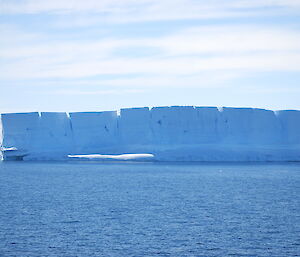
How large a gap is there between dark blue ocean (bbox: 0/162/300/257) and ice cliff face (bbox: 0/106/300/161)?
16.1 feet

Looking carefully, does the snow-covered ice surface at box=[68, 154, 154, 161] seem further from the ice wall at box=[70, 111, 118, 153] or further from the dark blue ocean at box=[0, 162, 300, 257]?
the dark blue ocean at box=[0, 162, 300, 257]

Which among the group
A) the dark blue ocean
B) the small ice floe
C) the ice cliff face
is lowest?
the dark blue ocean

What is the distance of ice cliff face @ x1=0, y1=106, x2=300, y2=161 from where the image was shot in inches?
1099

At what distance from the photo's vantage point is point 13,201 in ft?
53.1

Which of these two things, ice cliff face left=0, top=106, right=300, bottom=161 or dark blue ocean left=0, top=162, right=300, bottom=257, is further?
ice cliff face left=0, top=106, right=300, bottom=161

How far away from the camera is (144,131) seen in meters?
28.1

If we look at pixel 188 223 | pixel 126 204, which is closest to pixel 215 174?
pixel 126 204

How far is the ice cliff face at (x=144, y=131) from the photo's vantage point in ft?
91.6

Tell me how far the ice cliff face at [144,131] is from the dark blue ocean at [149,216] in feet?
16.1

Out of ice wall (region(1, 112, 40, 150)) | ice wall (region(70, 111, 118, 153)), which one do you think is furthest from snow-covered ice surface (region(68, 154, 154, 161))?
ice wall (region(1, 112, 40, 150))

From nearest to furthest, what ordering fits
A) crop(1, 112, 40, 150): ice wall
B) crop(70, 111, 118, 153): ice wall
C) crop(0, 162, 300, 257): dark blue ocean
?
crop(0, 162, 300, 257): dark blue ocean, crop(1, 112, 40, 150): ice wall, crop(70, 111, 118, 153): ice wall

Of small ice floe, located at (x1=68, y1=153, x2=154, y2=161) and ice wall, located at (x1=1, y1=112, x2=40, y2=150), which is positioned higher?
ice wall, located at (x1=1, y1=112, x2=40, y2=150)

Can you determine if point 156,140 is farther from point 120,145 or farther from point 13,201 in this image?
point 13,201

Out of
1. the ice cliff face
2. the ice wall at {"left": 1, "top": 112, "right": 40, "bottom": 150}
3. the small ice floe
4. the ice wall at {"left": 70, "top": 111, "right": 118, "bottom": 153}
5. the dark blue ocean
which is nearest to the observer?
the dark blue ocean
